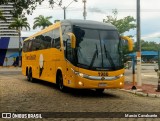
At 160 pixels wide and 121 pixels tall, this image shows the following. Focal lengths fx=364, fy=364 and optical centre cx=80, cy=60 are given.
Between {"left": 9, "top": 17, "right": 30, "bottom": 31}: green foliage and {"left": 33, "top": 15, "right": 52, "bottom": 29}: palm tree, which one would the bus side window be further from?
{"left": 33, "top": 15, "right": 52, "bottom": 29}: palm tree

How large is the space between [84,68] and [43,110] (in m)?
4.36

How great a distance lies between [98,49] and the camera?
16281mm

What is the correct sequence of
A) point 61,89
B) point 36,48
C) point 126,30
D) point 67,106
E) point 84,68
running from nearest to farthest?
1. point 67,106
2. point 84,68
3. point 61,89
4. point 36,48
5. point 126,30

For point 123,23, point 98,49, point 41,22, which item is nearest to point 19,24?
point 41,22

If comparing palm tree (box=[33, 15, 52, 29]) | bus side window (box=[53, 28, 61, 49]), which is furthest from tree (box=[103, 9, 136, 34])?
palm tree (box=[33, 15, 52, 29])

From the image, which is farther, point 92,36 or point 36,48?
point 36,48

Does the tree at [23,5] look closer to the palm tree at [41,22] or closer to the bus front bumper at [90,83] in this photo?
the bus front bumper at [90,83]

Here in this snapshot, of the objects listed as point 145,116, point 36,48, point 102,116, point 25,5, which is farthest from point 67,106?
point 36,48

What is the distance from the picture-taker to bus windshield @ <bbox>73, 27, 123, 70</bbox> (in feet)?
52.5

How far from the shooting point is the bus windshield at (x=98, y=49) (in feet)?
52.5

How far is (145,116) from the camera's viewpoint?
10.9 meters

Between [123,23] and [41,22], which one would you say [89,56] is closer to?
[123,23]

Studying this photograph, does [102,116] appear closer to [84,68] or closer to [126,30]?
[84,68]

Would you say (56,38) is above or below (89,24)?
below
